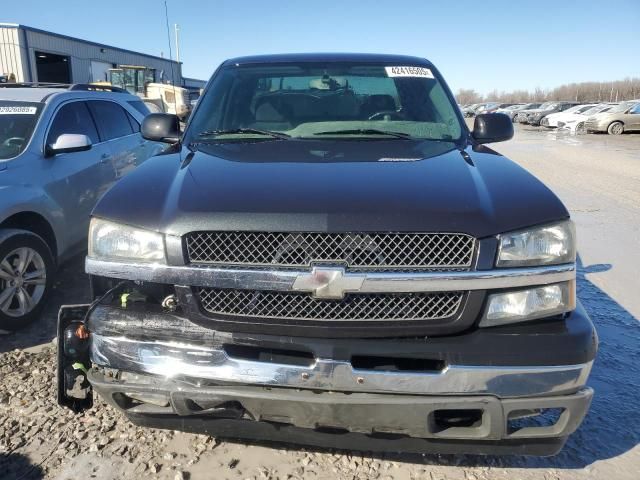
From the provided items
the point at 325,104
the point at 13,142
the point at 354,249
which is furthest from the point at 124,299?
the point at 13,142

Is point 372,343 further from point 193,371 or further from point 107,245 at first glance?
point 107,245

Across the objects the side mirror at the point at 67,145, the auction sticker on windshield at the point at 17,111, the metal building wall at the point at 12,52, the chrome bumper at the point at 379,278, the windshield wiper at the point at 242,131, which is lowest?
the chrome bumper at the point at 379,278

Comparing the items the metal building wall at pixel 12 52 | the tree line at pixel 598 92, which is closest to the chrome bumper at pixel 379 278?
the metal building wall at pixel 12 52

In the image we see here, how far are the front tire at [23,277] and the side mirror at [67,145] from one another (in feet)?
2.74

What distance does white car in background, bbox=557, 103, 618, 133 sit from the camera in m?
28.2

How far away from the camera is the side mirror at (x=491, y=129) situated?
11.4 ft

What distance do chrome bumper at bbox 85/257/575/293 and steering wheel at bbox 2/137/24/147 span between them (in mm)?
3072

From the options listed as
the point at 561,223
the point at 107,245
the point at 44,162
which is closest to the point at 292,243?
the point at 107,245

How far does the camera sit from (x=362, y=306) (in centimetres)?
207

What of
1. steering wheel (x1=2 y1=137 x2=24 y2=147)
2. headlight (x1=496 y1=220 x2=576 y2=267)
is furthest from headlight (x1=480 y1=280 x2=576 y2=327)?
steering wheel (x1=2 y1=137 x2=24 y2=147)

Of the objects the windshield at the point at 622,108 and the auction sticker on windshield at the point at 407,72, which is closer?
the auction sticker on windshield at the point at 407,72

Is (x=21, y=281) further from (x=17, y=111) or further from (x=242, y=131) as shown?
(x=242, y=131)

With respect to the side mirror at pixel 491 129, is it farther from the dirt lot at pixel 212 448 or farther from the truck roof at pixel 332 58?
the dirt lot at pixel 212 448

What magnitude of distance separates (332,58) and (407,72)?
1.83 feet
